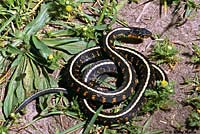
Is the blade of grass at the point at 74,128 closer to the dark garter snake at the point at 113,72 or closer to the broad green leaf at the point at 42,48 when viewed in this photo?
the dark garter snake at the point at 113,72

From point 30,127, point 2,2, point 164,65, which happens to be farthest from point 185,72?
point 2,2

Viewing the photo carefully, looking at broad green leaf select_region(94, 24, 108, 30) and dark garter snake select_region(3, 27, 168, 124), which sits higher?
broad green leaf select_region(94, 24, 108, 30)

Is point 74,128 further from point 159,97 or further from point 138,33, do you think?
point 138,33

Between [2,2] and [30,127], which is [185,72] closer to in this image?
[30,127]

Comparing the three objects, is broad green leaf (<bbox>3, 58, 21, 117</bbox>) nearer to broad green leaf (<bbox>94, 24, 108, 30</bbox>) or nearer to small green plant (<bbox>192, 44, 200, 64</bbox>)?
broad green leaf (<bbox>94, 24, 108, 30</bbox>)

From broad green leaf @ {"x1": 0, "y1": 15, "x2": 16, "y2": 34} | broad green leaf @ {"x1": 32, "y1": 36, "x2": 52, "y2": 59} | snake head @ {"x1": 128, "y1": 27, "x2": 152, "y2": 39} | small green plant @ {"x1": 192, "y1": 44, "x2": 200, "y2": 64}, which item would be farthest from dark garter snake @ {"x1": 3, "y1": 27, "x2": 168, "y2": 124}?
broad green leaf @ {"x1": 0, "y1": 15, "x2": 16, "y2": 34}

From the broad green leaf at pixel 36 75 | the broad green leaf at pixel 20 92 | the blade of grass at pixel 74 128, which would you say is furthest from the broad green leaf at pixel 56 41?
the blade of grass at pixel 74 128

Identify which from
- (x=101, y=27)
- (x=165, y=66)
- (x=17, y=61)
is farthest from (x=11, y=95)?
(x=165, y=66)
